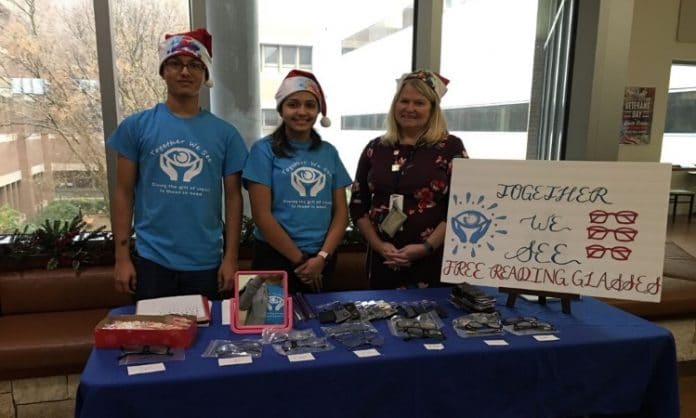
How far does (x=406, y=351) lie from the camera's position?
1230 mm

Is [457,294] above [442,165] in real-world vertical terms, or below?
below

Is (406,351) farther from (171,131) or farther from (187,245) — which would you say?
(171,131)

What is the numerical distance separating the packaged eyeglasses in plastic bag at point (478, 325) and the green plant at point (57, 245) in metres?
2.04

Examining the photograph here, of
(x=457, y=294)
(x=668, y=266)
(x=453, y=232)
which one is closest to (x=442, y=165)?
(x=453, y=232)

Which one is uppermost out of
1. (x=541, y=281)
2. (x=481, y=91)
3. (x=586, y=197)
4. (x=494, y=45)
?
(x=494, y=45)

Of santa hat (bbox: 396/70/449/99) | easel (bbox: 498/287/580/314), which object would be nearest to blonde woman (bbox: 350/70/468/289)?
santa hat (bbox: 396/70/449/99)

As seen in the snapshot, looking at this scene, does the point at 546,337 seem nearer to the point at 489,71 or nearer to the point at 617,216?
the point at 617,216

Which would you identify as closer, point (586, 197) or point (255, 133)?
point (586, 197)

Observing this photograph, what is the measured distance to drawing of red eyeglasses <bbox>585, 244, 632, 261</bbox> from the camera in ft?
4.71

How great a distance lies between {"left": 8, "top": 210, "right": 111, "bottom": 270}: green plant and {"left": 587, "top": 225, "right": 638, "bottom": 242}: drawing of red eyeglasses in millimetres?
2361

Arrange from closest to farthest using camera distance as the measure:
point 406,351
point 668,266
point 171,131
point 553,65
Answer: point 406,351
point 171,131
point 668,266
point 553,65

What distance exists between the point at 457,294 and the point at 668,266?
247 cm

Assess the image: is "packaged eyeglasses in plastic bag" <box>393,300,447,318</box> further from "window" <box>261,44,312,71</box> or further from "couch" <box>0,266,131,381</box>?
"window" <box>261,44,312,71</box>

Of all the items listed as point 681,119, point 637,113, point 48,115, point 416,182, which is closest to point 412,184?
point 416,182
